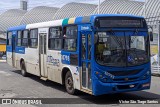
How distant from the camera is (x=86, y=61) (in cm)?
986

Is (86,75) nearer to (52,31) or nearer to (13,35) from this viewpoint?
(52,31)

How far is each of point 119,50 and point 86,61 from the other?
1.06 m

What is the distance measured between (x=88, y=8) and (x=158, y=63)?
4807cm

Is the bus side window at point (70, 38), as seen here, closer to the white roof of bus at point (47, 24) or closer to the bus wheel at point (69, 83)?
the white roof of bus at point (47, 24)

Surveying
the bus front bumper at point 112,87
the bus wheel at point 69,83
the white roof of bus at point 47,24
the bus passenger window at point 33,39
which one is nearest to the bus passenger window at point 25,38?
the white roof of bus at point 47,24

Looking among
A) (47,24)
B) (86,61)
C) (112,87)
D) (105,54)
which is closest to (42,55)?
(47,24)

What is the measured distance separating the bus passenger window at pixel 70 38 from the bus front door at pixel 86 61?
0.56 m

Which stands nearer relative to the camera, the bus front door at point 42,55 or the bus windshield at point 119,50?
the bus windshield at point 119,50

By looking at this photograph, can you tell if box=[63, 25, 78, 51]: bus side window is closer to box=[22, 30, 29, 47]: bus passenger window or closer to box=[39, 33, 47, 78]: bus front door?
box=[39, 33, 47, 78]: bus front door

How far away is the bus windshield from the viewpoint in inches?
372

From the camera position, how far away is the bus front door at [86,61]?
973 centimetres

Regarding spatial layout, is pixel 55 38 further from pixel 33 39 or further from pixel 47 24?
pixel 33 39

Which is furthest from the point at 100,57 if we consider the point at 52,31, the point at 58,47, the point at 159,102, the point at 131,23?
the point at 52,31

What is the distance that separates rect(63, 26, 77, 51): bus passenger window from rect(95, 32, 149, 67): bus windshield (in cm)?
139
